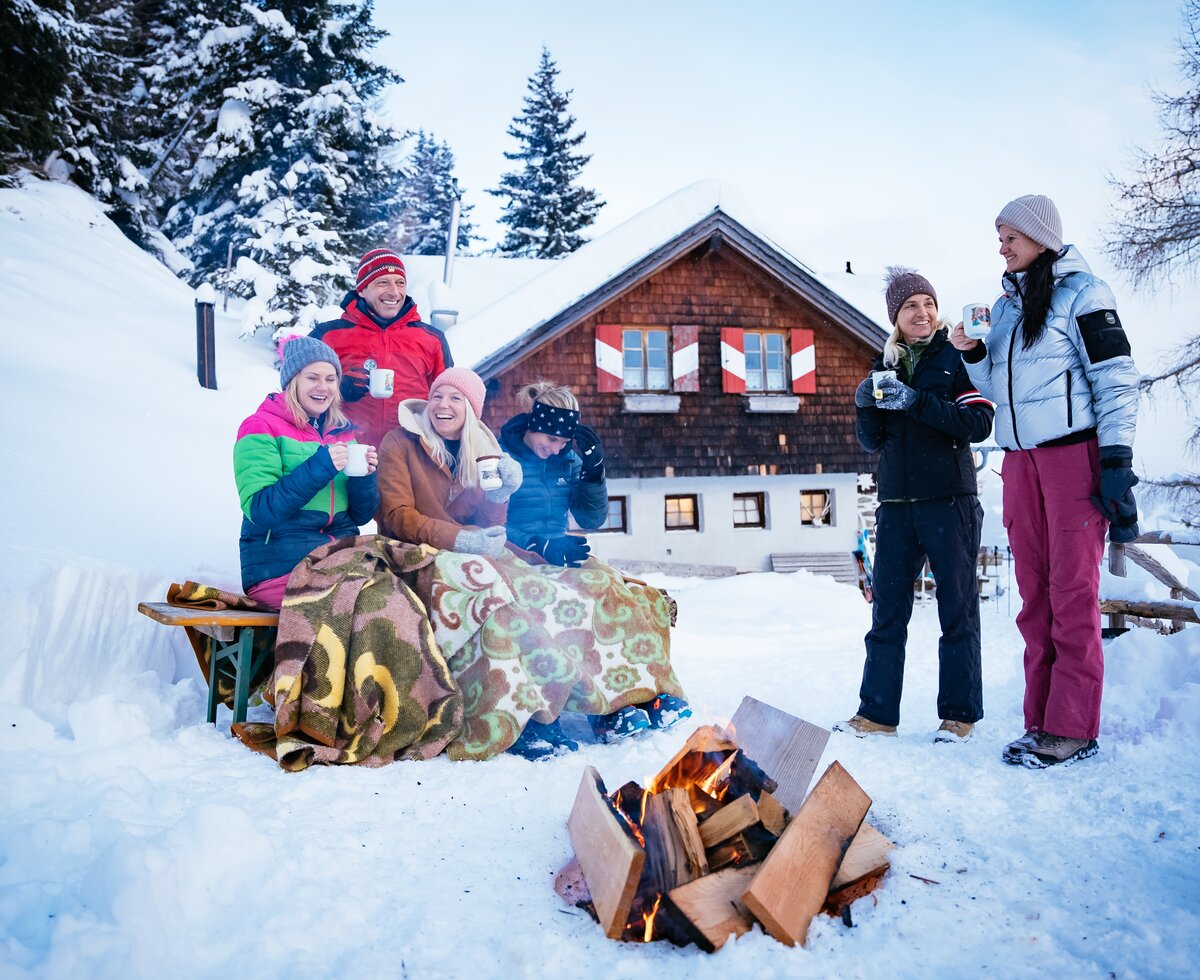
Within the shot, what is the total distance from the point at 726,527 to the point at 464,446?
974 cm

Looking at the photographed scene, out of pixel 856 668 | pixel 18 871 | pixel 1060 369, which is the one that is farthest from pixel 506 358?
pixel 18 871

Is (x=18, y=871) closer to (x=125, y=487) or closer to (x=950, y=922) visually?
(x=950, y=922)

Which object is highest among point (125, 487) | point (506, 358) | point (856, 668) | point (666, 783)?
point (506, 358)

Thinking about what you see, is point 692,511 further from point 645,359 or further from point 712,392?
point 645,359

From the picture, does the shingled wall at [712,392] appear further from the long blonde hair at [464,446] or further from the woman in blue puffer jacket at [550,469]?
the long blonde hair at [464,446]

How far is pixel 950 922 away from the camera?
175cm

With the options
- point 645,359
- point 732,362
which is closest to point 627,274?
point 645,359

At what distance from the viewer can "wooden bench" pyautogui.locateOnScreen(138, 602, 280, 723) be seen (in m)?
2.86

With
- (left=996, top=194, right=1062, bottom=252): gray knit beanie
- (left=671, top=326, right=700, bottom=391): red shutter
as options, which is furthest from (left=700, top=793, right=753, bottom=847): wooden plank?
(left=671, top=326, right=700, bottom=391): red shutter

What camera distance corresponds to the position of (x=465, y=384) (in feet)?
12.1

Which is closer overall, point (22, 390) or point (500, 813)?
point (500, 813)

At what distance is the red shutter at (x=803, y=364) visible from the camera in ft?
42.6

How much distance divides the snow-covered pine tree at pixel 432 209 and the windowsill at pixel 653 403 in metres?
17.7

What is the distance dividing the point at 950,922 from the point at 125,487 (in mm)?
5165
